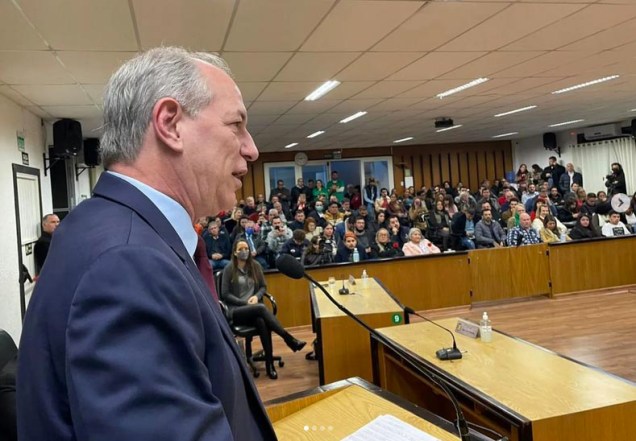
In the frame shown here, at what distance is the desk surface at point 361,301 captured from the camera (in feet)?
12.6

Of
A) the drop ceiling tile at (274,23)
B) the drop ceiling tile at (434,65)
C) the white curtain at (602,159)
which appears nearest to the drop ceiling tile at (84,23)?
the drop ceiling tile at (274,23)

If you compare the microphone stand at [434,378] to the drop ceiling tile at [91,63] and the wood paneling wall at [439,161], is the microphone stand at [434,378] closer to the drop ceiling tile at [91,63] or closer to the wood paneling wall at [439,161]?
the drop ceiling tile at [91,63]

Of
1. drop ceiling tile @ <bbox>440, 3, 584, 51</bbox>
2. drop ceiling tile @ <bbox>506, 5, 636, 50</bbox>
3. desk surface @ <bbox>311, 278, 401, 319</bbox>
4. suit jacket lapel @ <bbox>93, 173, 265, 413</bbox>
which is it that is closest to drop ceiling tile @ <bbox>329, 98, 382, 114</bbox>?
drop ceiling tile @ <bbox>440, 3, 584, 51</bbox>

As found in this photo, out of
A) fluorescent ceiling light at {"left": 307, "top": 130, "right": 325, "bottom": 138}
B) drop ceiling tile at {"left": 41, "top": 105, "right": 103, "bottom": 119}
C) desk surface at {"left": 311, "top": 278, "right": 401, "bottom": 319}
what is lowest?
desk surface at {"left": 311, "top": 278, "right": 401, "bottom": 319}

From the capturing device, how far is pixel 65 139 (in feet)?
21.5

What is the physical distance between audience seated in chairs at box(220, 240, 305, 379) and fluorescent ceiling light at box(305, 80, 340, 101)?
218cm

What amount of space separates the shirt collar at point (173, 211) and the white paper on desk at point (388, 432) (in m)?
0.96

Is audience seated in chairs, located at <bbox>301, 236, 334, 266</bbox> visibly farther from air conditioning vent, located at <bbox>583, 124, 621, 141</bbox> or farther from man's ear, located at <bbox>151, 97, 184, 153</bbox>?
air conditioning vent, located at <bbox>583, 124, 621, 141</bbox>

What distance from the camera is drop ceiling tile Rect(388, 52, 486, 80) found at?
16.0ft

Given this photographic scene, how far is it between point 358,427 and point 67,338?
1219mm

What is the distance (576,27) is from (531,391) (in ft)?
11.7

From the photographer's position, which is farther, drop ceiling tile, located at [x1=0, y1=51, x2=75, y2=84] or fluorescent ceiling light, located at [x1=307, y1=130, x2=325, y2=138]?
fluorescent ceiling light, located at [x1=307, y1=130, x2=325, y2=138]

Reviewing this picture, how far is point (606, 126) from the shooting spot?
1331cm

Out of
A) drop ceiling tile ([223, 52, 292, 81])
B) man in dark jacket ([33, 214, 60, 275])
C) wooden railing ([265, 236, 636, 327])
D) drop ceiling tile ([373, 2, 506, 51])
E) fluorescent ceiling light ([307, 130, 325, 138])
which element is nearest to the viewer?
drop ceiling tile ([373, 2, 506, 51])
